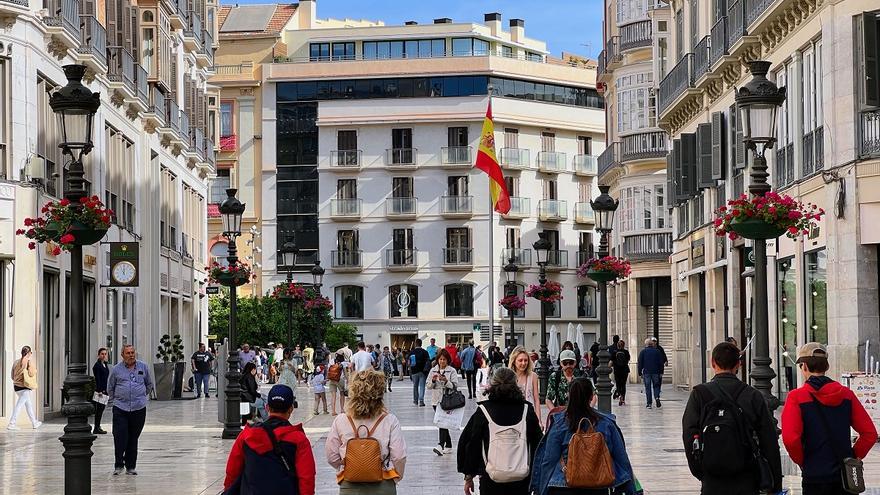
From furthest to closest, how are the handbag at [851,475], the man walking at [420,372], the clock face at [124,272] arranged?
the man walking at [420,372]
the clock face at [124,272]
the handbag at [851,475]

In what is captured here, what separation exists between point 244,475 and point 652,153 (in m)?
45.6

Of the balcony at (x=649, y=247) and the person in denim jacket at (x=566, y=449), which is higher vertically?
the balcony at (x=649, y=247)

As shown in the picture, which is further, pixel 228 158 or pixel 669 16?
pixel 228 158

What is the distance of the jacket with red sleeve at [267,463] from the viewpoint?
996 cm

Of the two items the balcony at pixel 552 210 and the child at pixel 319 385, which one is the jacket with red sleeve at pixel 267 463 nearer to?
the child at pixel 319 385

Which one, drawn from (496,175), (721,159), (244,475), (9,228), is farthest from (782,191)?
(496,175)

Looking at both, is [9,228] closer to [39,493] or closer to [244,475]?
[39,493]

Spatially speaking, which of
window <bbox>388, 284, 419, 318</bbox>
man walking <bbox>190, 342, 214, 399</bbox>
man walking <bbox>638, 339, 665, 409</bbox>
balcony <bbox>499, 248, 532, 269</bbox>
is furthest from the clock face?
balcony <bbox>499, 248, 532, 269</bbox>

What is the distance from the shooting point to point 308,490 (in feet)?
33.1

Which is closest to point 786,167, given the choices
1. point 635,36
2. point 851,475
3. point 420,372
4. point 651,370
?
point 651,370

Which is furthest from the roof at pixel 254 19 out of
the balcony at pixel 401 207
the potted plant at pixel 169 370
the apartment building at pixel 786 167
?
the apartment building at pixel 786 167

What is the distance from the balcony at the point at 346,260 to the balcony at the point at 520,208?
8.31 metres

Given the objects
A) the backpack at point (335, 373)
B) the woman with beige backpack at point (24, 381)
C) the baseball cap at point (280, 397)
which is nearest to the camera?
Answer: the baseball cap at point (280, 397)

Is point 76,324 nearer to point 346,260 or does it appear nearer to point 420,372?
point 420,372
